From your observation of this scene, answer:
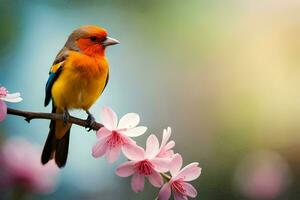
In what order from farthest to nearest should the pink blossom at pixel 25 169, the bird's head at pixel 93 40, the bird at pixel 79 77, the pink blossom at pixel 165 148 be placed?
the bird's head at pixel 93 40
the bird at pixel 79 77
the pink blossom at pixel 25 169
the pink blossom at pixel 165 148

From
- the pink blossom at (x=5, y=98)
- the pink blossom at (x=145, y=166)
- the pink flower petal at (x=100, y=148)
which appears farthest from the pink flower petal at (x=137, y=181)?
the pink blossom at (x=5, y=98)

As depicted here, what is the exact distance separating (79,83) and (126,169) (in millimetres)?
1028

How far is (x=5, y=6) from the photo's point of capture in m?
5.46

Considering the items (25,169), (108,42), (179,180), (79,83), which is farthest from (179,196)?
(108,42)

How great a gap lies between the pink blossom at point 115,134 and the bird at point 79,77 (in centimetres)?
81

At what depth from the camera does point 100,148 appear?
5.78ft

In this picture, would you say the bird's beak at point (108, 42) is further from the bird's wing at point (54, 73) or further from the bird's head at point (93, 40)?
the bird's wing at point (54, 73)

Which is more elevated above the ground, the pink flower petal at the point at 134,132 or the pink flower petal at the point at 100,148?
the pink flower petal at the point at 134,132

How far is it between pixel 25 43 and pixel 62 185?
2001mm

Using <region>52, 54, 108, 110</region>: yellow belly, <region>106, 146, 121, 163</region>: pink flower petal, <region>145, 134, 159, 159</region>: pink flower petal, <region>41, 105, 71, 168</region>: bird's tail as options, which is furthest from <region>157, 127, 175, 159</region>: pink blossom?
<region>52, 54, 108, 110</region>: yellow belly

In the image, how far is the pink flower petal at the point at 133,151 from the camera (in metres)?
1.76

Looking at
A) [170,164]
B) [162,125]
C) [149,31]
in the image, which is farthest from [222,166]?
[170,164]

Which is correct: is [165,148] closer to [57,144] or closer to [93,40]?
[57,144]

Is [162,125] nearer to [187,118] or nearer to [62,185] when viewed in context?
[187,118]
